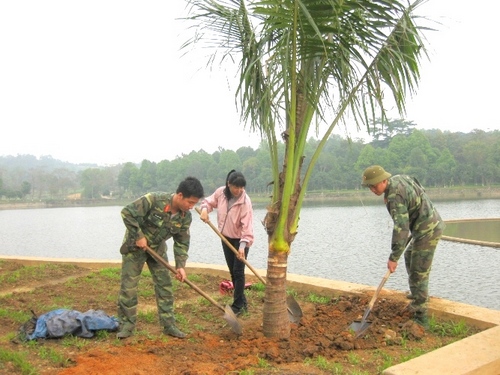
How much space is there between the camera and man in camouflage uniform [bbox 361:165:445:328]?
4.70m

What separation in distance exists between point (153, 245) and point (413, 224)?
2524 millimetres

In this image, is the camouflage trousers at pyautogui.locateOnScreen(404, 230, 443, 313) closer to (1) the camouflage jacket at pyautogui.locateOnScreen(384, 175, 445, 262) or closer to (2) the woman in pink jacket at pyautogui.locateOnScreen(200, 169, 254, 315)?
(1) the camouflage jacket at pyautogui.locateOnScreen(384, 175, 445, 262)

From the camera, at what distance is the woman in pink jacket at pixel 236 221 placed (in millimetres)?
5355

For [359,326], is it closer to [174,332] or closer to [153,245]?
[174,332]

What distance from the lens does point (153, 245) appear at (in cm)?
480

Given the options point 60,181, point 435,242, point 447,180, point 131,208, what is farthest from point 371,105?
point 60,181

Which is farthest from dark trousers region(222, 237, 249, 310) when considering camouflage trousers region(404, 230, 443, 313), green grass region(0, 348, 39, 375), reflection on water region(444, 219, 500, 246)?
reflection on water region(444, 219, 500, 246)

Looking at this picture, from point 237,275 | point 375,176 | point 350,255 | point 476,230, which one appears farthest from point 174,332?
point 476,230

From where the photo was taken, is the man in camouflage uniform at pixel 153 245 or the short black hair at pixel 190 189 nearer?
the short black hair at pixel 190 189

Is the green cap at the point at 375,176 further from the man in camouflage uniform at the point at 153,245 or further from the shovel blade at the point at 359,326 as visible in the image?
the man in camouflage uniform at the point at 153,245

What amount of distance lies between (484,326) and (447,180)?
4702 cm

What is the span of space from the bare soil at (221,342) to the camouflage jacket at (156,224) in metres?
0.83

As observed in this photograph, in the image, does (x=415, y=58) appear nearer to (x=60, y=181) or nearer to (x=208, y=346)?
(x=208, y=346)

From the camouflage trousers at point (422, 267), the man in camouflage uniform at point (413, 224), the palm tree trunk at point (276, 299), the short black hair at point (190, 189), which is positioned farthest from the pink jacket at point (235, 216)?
the camouflage trousers at point (422, 267)
